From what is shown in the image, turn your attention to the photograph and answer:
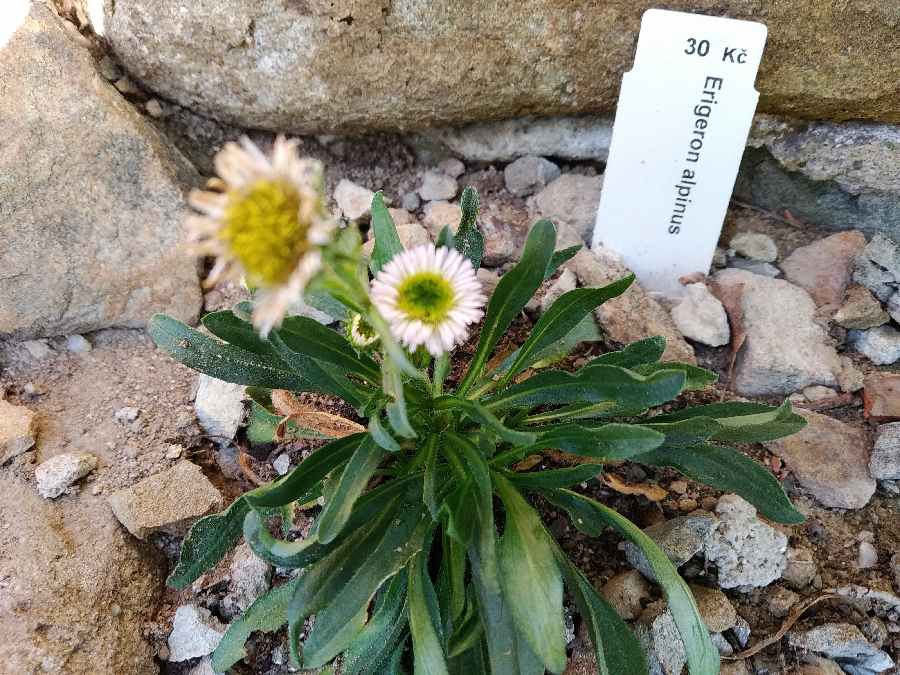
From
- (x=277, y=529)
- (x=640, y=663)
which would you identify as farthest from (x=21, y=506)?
(x=640, y=663)

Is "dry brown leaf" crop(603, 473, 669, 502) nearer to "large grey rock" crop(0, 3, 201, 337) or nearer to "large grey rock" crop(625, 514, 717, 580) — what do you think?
"large grey rock" crop(625, 514, 717, 580)

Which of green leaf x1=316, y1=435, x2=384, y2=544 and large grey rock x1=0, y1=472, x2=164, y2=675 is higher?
green leaf x1=316, y1=435, x2=384, y2=544

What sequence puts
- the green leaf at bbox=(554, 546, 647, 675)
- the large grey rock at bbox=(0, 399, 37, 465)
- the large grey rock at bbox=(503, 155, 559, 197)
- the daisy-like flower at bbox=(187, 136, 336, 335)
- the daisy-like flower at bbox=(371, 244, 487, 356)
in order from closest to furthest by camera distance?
the daisy-like flower at bbox=(187, 136, 336, 335), the daisy-like flower at bbox=(371, 244, 487, 356), the green leaf at bbox=(554, 546, 647, 675), the large grey rock at bbox=(0, 399, 37, 465), the large grey rock at bbox=(503, 155, 559, 197)

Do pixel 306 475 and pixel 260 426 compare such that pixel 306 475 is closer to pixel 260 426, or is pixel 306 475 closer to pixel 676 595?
pixel 260 426

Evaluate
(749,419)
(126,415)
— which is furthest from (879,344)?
(126,415)

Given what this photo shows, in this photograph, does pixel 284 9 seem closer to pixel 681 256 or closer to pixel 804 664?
pixel 681 256

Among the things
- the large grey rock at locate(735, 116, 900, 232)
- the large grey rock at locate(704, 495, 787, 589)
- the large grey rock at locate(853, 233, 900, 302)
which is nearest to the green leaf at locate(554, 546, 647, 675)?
the large grey rock at locate(704, 495, 787, 589)
